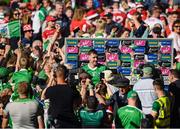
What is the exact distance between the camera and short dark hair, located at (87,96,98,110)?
15.4 m

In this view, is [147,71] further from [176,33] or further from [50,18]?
[50,18]

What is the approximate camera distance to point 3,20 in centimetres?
2308

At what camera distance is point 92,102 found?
1539cm

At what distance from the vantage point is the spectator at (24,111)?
1522 cm

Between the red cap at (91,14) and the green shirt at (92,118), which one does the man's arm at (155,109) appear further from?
the red cap at (91,14)

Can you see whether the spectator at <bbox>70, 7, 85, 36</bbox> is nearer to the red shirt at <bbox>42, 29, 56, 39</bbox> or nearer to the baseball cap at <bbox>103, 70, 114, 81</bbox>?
the red shirt at <bbox>42, 29, 56, 39</bbox>

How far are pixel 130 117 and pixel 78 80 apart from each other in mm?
2421

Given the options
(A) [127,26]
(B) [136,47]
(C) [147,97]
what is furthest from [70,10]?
(C) [147,97]

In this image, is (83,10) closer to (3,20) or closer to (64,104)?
(3,20)

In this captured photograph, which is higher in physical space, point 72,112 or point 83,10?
point 83,10

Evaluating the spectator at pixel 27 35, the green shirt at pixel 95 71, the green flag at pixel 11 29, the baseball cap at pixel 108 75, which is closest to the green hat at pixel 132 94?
the baseball cap at pixel 108 75

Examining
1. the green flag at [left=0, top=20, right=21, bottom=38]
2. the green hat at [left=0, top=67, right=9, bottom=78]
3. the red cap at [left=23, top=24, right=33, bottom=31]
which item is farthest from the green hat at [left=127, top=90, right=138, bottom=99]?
the red cap at [left=23, top=24, right=33, bottom=31]

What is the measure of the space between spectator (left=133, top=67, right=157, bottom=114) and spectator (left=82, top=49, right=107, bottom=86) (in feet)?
4.35

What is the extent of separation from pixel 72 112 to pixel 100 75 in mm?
2423
